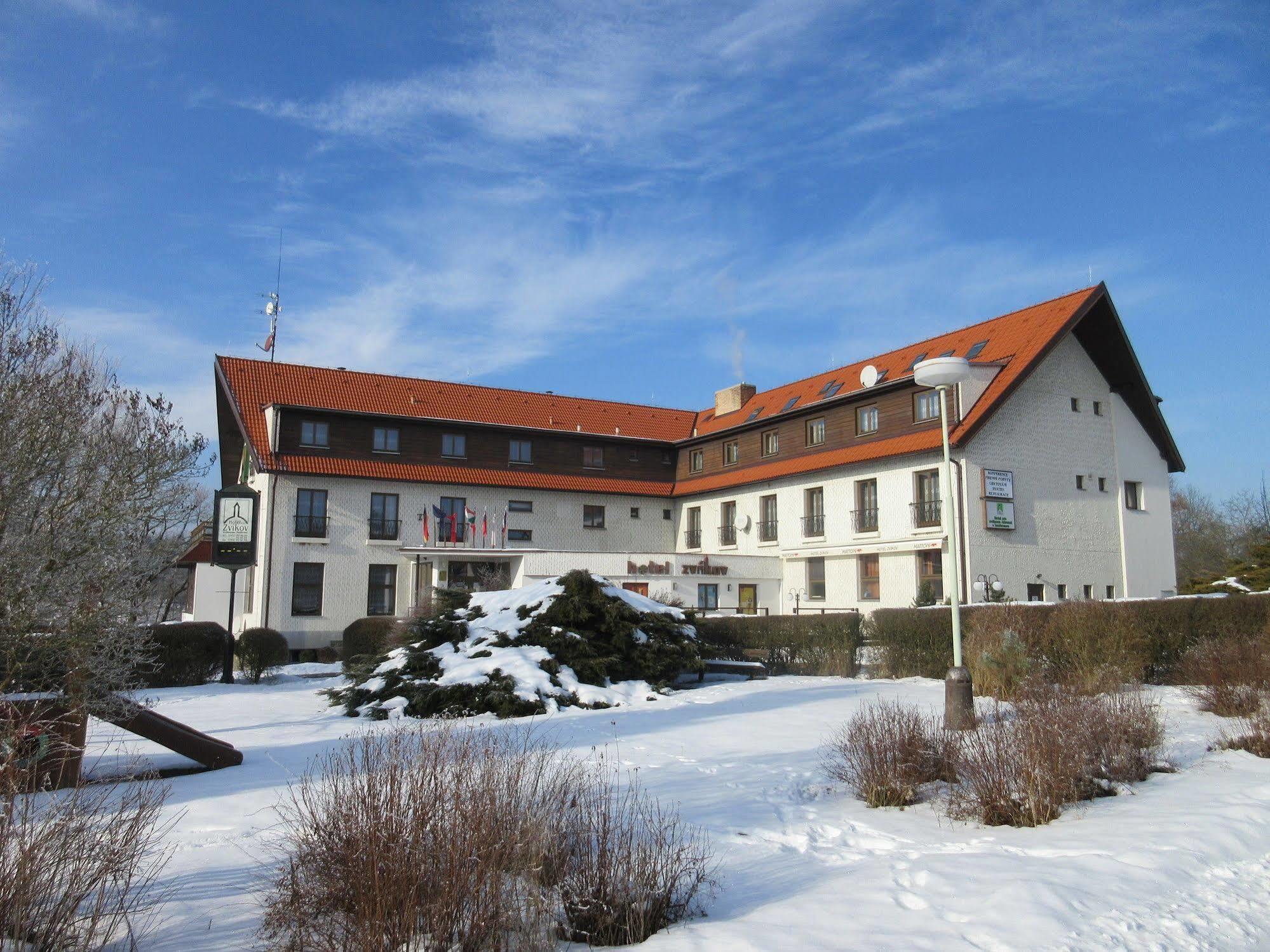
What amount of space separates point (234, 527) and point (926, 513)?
20.5 meters

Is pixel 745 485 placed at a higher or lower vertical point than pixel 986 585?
higher

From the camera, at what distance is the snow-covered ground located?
515 centimetres

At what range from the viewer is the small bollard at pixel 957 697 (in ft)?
36.5

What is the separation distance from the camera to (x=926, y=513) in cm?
3031

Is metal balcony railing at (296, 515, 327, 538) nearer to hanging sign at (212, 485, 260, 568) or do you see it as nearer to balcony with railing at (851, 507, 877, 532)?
hanging sign at (212, 485, 260, 568)

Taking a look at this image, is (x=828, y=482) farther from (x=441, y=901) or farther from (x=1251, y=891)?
(x=441, y=901)

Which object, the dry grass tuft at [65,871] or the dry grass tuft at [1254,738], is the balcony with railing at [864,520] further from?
the dry grass tuft at [65,871]

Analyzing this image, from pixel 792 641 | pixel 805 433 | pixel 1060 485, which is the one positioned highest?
pixel 805 433

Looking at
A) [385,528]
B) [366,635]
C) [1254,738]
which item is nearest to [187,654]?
[366,635]

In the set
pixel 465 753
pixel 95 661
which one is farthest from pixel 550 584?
pixel 465 753

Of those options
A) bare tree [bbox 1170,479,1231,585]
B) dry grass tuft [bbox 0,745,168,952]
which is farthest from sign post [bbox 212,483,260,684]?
bare tree [bbox 1170,479,1231,585]

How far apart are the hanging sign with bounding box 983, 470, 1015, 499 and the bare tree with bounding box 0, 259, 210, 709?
24373 mm

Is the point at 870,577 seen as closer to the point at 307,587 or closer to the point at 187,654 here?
the point at 307,587

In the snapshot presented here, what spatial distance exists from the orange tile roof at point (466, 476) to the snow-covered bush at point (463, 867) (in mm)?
31011
